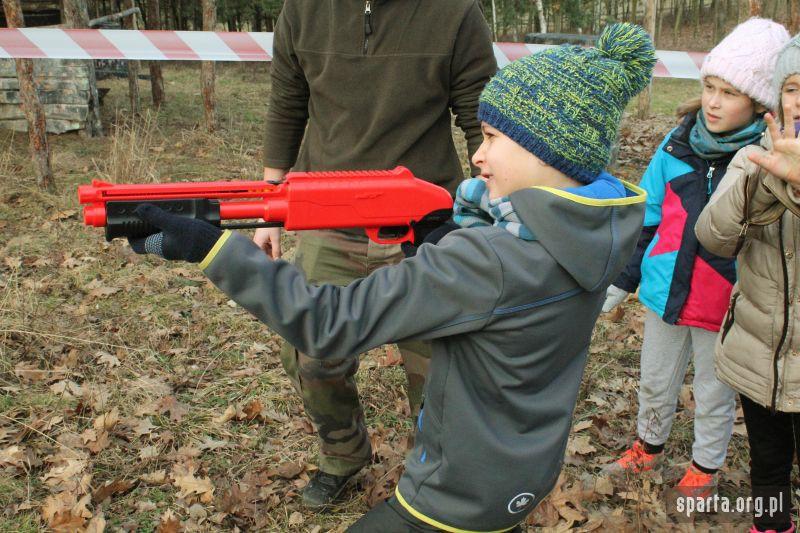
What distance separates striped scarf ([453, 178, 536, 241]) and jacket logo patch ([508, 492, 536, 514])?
743mm

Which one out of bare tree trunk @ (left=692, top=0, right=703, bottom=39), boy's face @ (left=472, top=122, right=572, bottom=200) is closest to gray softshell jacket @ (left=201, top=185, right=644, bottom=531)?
boy's face @ (left=472, top=122, right=572, bottom=200)

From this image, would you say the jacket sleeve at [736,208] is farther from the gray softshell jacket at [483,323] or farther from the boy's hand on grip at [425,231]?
the boy's hand on grip at [425,231]

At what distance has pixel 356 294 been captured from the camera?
1.77 m

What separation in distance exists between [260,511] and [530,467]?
187 cm

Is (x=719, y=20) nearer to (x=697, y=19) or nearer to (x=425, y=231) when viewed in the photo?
(x=697, y=19)

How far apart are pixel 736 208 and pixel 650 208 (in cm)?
77

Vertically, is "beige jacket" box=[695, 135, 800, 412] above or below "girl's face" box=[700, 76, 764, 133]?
below

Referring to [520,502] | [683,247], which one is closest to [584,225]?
[520,502]

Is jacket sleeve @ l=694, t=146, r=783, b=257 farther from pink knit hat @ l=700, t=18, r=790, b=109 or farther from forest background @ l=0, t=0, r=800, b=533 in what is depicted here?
forest background @ l=0, t=0, r=800, b=533

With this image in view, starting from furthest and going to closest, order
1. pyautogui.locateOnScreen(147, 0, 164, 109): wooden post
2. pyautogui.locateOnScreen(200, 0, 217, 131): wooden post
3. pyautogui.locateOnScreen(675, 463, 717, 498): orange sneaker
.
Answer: pyautogui.locateOnScreen(147, 0, 164, 109): wooden post
pyautogui.locateOnScreen(200, 0, 217, 131): wooden post
pyautogui.locateOnScreen(675, 463, 717, 498): orange sneaker

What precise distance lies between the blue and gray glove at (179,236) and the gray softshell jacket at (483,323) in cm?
5

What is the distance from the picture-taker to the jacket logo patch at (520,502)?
6.61ft

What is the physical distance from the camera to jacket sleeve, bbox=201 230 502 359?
170cm

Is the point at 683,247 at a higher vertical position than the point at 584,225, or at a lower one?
lower
